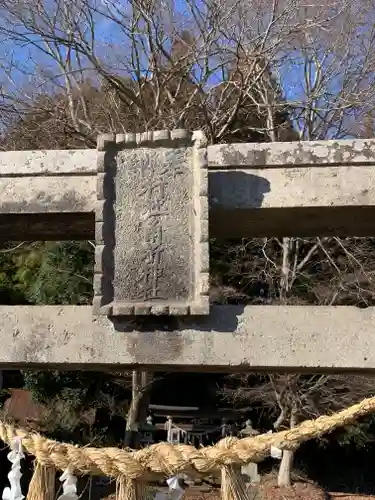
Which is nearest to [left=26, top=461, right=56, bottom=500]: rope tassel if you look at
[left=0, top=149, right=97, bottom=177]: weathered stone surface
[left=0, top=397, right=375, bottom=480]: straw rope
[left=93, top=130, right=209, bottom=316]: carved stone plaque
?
[left=0, top=397, right=375, bottom=480]: straw rope

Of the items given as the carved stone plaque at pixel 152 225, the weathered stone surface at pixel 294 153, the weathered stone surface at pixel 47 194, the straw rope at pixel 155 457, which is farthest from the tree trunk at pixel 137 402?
the straw rope at pixel 155 457

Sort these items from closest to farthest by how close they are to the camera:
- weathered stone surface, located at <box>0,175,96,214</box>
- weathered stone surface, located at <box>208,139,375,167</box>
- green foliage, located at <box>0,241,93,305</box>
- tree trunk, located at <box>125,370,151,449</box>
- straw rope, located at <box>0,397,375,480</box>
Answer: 1. straw rope, located at <box>0,397,375,480</box>
2. weathered stone surface, located at <box>208,139,375,167</box>
3. weathered stone surface, located at <box>0,175,96,214</box>
4. tree trunk, located at <box>125,370,151,449</box>
5. green foliage, located at <box>0,241,93,305</box>

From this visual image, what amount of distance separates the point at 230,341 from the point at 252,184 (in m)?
0.67

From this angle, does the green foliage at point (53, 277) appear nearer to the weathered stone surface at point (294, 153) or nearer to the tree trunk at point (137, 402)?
the tree trunk at point (137, 402)

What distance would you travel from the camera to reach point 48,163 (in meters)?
2.62

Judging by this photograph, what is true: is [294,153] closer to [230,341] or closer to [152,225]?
[152,225]

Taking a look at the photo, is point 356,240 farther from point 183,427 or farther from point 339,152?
point 339,152

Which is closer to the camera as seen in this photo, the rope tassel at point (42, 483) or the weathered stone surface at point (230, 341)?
the rope tassel at point (42, 483)

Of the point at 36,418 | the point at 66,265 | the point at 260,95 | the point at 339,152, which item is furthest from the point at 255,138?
the point at 339,152

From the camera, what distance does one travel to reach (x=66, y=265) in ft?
36.1

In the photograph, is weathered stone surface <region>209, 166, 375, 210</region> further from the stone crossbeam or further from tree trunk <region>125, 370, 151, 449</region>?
tree trunk <region>125, 370, 151, 449</region>

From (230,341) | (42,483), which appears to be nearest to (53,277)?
(230,341)

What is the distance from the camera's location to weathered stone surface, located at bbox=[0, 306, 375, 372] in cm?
238

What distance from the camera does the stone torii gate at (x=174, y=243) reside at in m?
2.40
